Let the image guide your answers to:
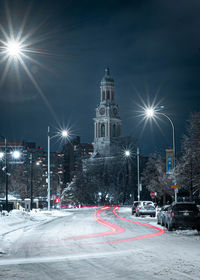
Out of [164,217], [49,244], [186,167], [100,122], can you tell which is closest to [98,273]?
[49,244]

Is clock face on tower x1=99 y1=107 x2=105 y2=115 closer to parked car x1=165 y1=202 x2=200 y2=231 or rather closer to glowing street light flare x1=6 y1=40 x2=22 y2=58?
parked car x1=165 y1=202 x2=200 y2=231

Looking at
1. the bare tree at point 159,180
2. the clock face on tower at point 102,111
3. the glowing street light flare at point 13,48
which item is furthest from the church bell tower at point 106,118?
the glowing street light flare at point 13,48

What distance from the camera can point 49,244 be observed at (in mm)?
17734

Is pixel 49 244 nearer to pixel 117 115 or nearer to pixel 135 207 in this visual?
pixel 135 207

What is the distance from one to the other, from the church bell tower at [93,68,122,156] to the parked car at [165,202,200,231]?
11867cm

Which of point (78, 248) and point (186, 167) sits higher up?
point (186, 167)

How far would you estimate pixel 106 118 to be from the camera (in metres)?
146

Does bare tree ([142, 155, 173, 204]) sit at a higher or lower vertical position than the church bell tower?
lower

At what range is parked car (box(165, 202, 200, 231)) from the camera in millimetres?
24078

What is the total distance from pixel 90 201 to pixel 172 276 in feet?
299

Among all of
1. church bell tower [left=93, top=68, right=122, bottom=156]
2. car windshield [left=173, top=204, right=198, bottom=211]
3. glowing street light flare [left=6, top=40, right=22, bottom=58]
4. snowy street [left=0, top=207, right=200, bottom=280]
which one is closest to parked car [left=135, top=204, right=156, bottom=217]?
car windshield [left=173, top=204, right=198, bottom=211]

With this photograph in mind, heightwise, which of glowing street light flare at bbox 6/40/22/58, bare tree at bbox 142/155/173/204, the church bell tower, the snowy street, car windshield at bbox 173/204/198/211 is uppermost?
the church bell tower

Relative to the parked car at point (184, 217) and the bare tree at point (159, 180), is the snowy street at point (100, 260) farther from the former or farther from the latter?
the bare tree at point (159, 180)

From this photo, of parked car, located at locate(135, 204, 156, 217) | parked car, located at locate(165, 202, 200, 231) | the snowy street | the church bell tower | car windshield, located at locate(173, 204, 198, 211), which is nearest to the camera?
the snowy street
